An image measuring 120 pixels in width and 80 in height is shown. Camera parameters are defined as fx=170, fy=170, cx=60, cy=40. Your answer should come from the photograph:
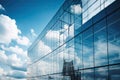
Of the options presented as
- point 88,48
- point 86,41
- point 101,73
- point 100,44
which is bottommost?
point 101,73

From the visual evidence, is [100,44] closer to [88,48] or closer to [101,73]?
[88,48]

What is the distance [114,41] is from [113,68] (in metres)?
1.68

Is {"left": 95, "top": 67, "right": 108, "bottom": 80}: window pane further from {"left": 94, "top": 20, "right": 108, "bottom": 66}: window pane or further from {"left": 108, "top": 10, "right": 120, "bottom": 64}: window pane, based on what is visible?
{"left": 108, "top": 10, "right": 120, "bottom": 64}: window pane

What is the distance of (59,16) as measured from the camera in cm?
2217

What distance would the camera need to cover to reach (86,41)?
1419 cm

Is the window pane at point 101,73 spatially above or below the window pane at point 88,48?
below

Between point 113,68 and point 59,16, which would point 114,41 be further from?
point 59,16

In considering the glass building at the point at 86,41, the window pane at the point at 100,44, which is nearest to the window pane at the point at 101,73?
the glass building at the point at 86,41

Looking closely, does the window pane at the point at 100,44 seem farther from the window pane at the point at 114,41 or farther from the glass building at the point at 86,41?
the window pane at the point at 114,41

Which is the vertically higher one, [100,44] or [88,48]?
[100,44]

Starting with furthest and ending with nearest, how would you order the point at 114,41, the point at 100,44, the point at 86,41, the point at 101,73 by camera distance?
the point at 86,41, the point at 100,44, the point at 101,73, the point at 114,41

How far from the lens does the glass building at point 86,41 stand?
10.9m

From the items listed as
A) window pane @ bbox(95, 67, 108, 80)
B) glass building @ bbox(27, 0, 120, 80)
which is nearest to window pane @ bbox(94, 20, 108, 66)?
glass building @ bbox(27, 0, 120, 80)

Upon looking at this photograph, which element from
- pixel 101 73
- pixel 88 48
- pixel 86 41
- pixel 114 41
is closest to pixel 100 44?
pixel 114 41
